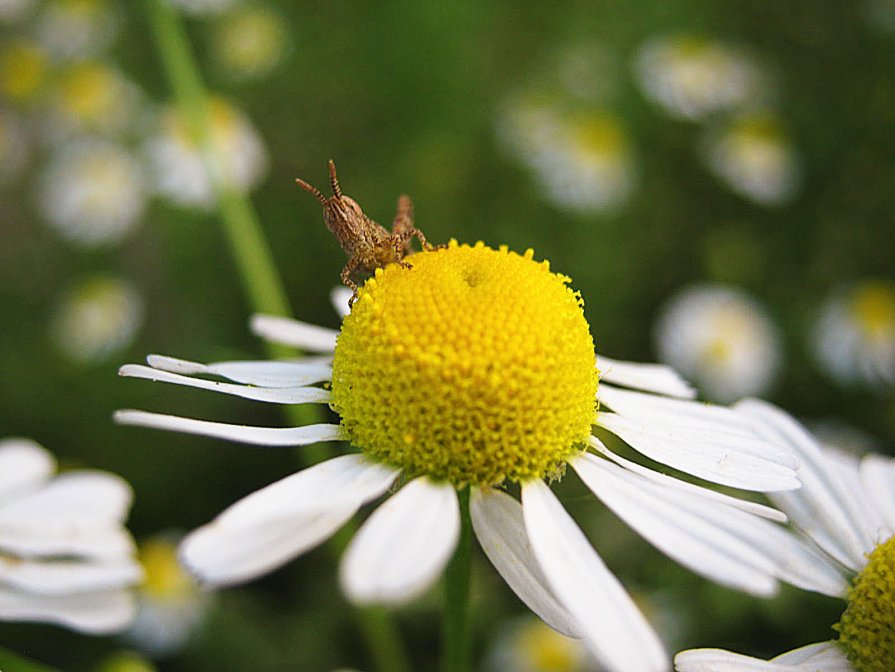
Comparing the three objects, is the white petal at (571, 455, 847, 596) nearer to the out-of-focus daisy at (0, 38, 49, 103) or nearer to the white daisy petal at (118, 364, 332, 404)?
the white daisy petal at (118, 364, 332, 404)

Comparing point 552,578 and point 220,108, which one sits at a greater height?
point 220,108

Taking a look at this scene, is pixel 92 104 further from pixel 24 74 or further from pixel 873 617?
pixel 873 617

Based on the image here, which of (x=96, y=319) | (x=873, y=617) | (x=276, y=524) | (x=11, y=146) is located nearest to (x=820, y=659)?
(x=873, y=617)

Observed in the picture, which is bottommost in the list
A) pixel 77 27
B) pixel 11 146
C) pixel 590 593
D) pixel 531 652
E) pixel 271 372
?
pixel 531 652

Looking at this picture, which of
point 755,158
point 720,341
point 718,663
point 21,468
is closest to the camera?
point 718,663

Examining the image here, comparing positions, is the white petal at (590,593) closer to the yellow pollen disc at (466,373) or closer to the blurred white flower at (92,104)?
the yellow pollen disc at (466,373)

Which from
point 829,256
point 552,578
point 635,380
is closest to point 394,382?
point 552,578

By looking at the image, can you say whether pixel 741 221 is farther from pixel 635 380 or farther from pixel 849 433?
pixel 635 380
